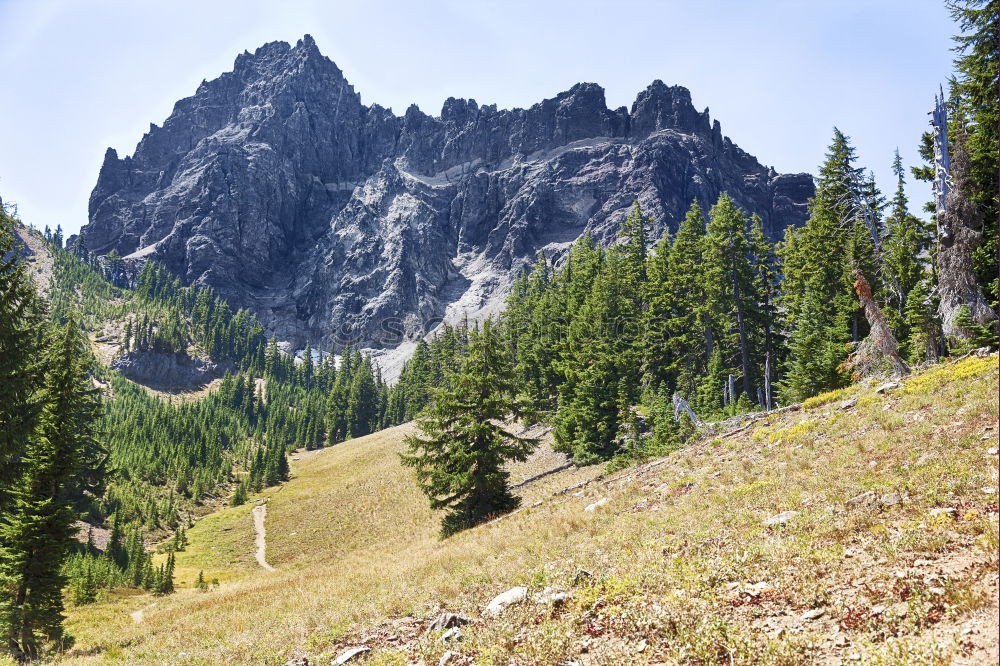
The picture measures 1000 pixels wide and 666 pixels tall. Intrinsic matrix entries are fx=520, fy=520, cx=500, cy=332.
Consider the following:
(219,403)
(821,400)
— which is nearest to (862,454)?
(821,400)

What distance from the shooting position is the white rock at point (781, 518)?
9.38 metres

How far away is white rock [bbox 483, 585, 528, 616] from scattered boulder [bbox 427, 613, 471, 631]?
1.46ft

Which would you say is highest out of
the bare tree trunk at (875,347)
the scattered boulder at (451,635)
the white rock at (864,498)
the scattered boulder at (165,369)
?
the scattered boulder at (165,369)

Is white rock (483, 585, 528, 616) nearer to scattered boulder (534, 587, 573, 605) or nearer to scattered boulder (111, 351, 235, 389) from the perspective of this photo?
scattered boulder (534, 587, 573, 605)

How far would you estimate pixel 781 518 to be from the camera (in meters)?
9.52

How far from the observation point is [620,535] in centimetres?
1206

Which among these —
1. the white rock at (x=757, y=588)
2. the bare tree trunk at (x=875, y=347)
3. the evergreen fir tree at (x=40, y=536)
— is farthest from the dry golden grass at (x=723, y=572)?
the bare tree trunk at (x=875, y=347)

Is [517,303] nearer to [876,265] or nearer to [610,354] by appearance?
[610,354]

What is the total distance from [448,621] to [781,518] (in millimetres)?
6294

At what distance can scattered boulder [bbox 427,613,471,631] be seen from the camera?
29.6ft

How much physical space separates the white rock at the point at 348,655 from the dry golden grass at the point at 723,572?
0.29 meters

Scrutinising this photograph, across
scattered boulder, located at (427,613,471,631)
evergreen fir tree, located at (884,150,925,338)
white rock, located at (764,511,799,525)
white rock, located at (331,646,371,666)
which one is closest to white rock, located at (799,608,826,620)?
white rock, located at (764,511,799,525)

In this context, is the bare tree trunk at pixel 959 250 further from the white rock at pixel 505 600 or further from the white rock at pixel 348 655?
the white rock at pixel 348 655

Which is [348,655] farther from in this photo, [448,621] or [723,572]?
[723,572]
